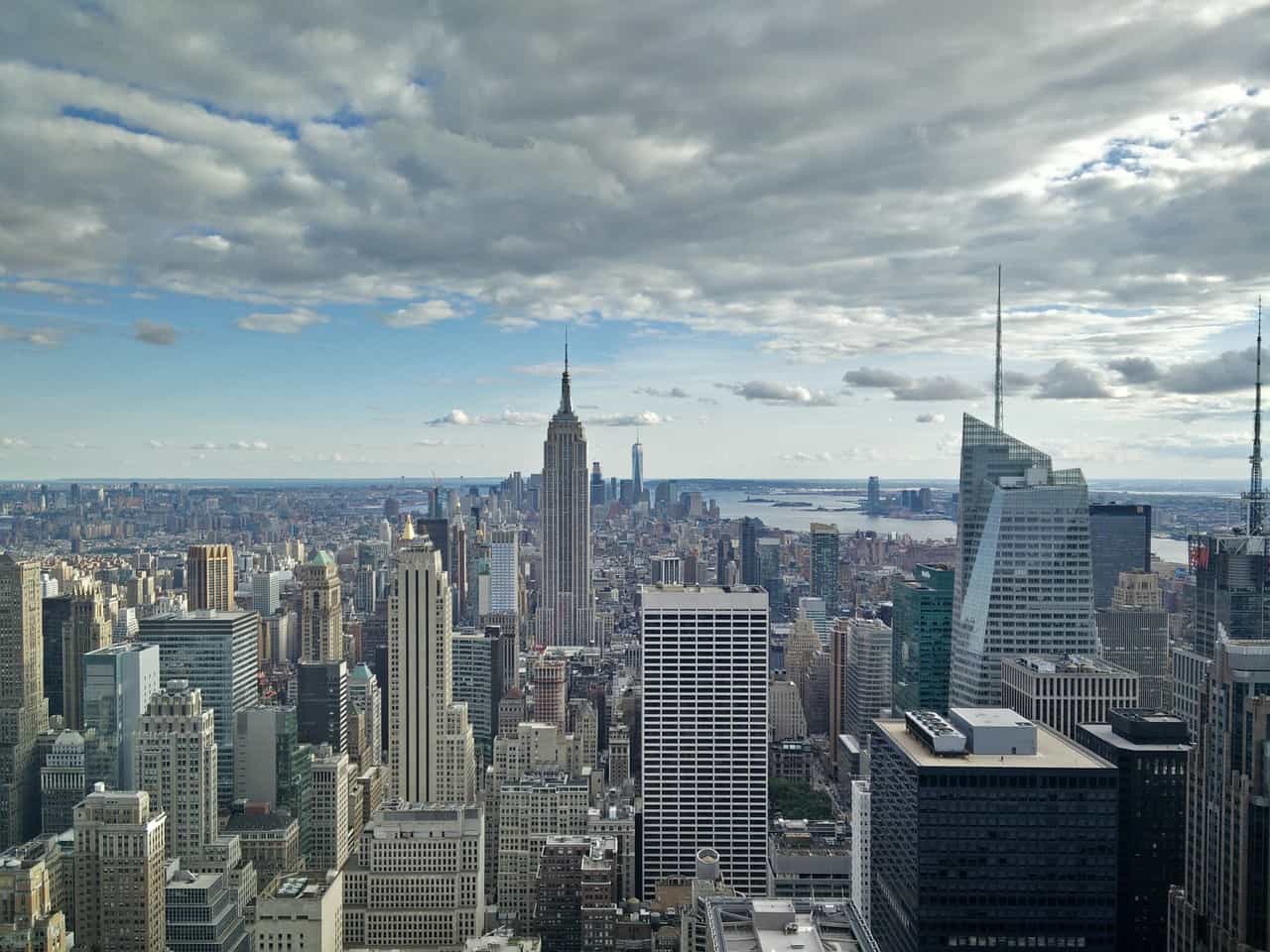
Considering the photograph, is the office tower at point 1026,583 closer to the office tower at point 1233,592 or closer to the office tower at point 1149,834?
the office tower at point 1233,592

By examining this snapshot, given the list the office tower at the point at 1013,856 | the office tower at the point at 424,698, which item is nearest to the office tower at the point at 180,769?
the office tower at the point at 424,698

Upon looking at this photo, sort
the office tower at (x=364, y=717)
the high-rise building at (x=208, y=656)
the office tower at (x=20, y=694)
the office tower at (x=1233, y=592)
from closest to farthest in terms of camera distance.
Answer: the office tower at (x=20, y=694) < the office tower at (x=1233, y=592) < the high-rise building at (x=208, y=656) < the office tower at (x=364, y=717)

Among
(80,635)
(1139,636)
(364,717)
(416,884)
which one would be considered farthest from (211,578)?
(1139,636)

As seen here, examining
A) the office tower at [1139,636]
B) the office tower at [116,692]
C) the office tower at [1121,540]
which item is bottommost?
the office tower at [116,692]

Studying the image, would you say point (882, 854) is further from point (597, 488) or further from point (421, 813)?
point (597, 488)

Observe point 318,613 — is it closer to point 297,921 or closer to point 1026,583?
point 297,921

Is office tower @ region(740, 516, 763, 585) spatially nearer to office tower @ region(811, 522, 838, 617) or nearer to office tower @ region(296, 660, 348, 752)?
office tower @ region(811, 522, 838, 617)
